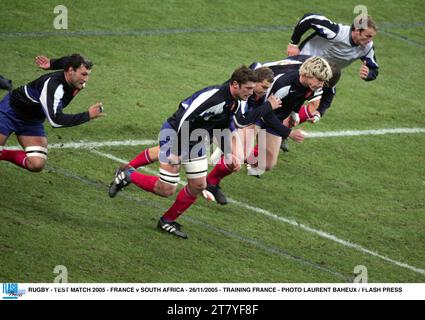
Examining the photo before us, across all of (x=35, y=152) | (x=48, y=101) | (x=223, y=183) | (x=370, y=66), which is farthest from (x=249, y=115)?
(x=370, y=66)

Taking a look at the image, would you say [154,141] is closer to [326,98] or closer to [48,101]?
[326,98]

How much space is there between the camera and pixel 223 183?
39.8 feet

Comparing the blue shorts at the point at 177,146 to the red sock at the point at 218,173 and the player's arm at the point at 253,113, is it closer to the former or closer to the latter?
the player's arm at the point at 253,113

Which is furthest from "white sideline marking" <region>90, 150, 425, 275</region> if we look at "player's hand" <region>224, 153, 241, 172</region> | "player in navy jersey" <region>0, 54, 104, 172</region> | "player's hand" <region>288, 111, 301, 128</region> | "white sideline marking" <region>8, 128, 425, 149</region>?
"player in navy jersey" <region>0, 54, 104, 172</region>

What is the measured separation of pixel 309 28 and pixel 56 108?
15.1 ft

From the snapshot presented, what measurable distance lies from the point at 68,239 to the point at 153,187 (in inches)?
46.9

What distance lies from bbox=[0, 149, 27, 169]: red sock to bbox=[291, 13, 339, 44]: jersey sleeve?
4413 millimetres

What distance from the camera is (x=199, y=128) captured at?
10008mm

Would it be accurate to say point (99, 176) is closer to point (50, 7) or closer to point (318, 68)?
point (318, 68)

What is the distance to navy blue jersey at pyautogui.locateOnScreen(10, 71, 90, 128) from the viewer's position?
988 centimetres

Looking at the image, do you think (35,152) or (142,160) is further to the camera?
(142,160)

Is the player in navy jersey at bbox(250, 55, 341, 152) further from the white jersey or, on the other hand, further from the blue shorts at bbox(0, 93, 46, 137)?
the blue shorts at bbox(0, 93, 46, 137)

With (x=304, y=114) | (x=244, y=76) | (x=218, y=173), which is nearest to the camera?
(x=244, y=76)

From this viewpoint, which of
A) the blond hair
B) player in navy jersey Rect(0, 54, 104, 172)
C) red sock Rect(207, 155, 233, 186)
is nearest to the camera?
player in navy jersey Rect(0, 54, 104, 172)
